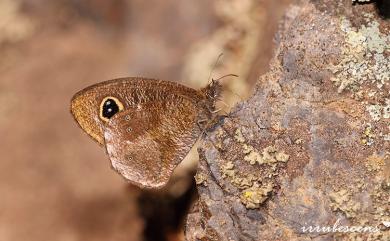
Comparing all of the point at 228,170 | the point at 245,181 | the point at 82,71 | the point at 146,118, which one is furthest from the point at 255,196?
the point at 82,71

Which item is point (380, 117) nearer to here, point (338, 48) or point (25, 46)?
point (338, 48)

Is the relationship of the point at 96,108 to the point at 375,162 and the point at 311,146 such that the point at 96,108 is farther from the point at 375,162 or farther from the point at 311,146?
the point at 375,162

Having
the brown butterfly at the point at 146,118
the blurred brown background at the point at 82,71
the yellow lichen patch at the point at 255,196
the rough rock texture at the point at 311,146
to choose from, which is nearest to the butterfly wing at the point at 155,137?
the brown butterfly at the point at 146,118

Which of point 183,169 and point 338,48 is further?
point 183,169

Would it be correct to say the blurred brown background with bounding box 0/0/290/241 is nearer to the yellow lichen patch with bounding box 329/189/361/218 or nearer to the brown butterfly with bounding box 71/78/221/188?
the brown butterfly with bounding box 71/78/221/188

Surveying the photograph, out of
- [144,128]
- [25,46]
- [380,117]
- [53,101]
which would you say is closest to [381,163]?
[380,117]
